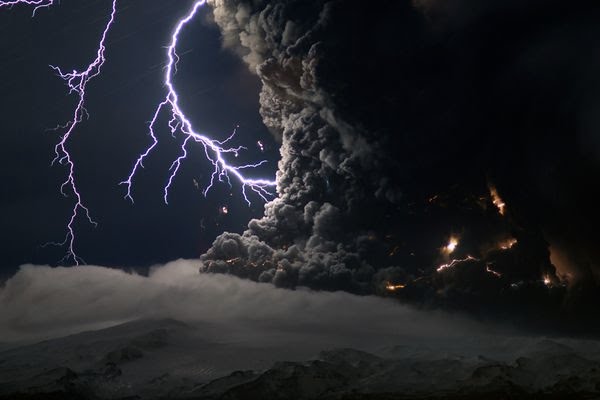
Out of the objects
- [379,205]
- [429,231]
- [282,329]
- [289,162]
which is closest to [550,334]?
[429,231]

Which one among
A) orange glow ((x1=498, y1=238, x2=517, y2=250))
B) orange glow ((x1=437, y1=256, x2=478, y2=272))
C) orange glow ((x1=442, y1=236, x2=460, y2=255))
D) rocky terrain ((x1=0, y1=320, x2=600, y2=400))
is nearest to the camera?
rocky terrain ((x1=0, y1=320, x2=600, y2=400))

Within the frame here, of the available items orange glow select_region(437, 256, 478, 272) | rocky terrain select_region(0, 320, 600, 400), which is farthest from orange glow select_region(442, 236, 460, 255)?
rocky terrain select_region(0, 320, 600, 400)

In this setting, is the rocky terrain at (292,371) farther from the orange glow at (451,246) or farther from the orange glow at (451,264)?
the orange glow at (451,246)

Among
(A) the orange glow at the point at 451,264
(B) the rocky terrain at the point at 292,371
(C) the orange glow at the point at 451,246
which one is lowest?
(B) the rocky terrain at the point at 292,371

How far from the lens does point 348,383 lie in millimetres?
33094

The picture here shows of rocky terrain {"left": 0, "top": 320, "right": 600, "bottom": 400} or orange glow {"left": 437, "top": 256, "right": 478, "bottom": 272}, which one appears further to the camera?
orange glow {"left": 437, "top": 256, "right": 478, "bottom": 272}

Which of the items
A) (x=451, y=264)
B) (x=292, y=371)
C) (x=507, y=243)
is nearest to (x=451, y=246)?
(x=451, y=264)

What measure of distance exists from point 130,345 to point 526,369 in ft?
84.3

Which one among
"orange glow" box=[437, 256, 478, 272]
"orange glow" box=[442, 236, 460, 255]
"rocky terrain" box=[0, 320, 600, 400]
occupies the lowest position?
"rocky terrain" box=[0, 320, 600, 400]

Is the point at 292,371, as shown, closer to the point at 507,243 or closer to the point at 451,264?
the point at 451,264

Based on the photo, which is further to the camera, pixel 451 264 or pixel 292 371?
pixel 451 264

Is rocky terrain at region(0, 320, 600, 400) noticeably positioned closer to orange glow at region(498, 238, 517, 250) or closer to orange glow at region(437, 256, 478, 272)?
orange glow at region(437, 256, 478, 272)

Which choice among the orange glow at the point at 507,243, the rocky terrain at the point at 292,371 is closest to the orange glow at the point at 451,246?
the orange glow at the point at 507,243

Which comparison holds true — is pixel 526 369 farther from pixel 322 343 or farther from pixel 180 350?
pixel 180 350
